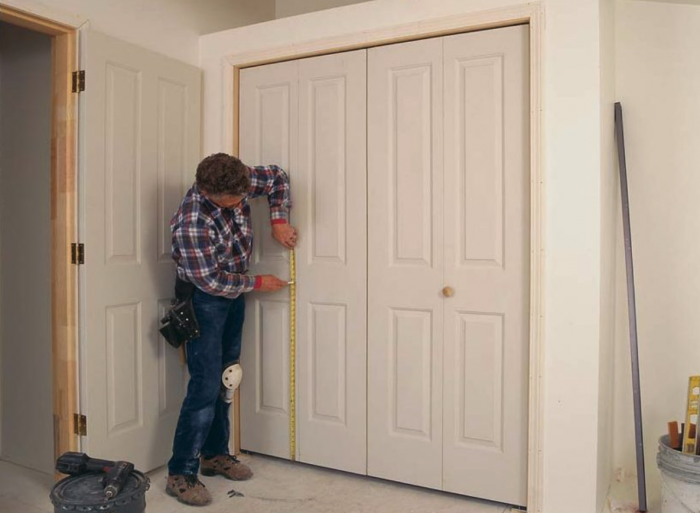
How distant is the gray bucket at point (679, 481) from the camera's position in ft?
7.98

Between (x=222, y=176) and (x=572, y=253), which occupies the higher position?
(x=222, y=176)

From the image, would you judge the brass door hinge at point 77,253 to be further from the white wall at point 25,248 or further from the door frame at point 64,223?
the white wall at point 25,248

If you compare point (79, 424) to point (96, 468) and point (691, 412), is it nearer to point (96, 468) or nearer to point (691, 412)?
point (96, 468)

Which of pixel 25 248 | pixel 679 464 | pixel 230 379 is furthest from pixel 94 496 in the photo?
pixel 679 464

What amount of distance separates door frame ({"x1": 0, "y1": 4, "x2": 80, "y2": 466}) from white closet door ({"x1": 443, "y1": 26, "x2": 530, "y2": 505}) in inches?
67.9

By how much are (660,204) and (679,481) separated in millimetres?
1287

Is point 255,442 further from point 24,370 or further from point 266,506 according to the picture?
point 24,370

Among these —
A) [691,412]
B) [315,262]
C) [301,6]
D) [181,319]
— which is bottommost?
[691,412]

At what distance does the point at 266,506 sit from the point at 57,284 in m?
1.42

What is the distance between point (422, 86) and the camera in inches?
116

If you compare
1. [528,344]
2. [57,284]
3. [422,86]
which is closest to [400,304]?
[528,344]

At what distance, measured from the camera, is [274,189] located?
3150 millimetres

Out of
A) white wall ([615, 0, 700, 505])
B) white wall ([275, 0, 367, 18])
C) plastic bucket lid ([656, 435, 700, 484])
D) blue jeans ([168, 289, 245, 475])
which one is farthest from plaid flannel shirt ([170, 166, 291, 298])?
plastic bucket lid ([656, 435, 700, 484])

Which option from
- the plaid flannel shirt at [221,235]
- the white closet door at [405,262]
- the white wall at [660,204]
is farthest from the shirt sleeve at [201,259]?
the white wall at [660,204]
